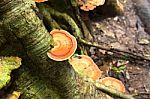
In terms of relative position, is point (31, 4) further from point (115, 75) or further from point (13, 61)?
point (115, 75)

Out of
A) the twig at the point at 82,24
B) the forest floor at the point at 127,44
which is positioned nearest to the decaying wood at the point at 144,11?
the forest floor at the point at 127,44

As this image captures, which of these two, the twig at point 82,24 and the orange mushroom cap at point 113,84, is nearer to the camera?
the orange mushroom cap at point 113,84

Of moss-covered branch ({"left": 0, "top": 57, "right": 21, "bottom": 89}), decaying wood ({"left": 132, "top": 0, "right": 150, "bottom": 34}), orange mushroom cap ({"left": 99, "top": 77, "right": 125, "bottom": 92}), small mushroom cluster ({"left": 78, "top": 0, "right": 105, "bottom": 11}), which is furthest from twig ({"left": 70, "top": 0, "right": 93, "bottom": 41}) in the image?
moss-covered branch ({"left": 0, "top": 57, "right": 21, "bottom": 89})

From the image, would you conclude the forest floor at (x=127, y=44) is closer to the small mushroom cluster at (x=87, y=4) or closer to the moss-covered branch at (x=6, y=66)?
the small mushroom cluster at (x=87, y=4)

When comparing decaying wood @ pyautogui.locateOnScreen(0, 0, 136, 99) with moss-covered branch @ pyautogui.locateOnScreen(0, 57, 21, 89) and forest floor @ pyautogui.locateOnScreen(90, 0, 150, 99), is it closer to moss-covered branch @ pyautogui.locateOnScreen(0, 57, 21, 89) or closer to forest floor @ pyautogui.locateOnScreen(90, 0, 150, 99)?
moss-covered branch @ pyautogui.locateOnScreen(0, 57, 21, 89)

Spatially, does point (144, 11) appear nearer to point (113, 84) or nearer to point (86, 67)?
point (113, 84)
